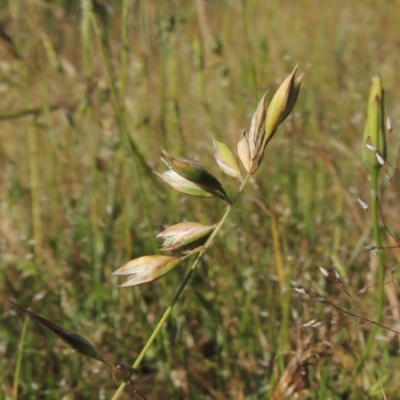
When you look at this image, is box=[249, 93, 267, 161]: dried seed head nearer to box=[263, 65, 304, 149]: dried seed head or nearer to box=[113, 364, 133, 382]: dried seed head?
box=[263, 65, 304, 149]: dried seed head

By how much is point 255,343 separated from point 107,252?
1.34 ft

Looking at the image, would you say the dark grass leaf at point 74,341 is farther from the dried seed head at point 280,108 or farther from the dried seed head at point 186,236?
the dried seed head at point 280,108

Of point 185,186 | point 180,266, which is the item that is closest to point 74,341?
point 185,186

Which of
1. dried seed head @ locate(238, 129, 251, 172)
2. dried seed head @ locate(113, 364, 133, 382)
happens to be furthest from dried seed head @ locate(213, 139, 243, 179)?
dried seed head @ locate(113, 364, 133, 382)

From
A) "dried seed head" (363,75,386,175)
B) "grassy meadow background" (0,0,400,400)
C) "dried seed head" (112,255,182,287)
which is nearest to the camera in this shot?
"dried seed head" (112,255,182,287)

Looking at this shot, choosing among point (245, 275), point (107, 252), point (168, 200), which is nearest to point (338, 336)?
point (245, 275)

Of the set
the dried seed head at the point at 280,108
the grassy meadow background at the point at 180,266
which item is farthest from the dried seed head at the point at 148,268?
the grassy meadow background at the point at 180,266

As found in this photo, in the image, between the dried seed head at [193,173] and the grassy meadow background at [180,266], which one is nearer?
the dried seed head at [193,173]

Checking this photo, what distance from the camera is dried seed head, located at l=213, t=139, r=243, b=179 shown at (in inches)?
19.1

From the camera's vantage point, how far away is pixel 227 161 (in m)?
0.49

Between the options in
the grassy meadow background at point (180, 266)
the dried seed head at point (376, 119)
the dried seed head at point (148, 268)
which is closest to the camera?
the dried seed head at point (148, 268)

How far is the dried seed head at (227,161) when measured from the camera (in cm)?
48

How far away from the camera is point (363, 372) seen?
89cm

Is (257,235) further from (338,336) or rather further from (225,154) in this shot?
(225,154)
